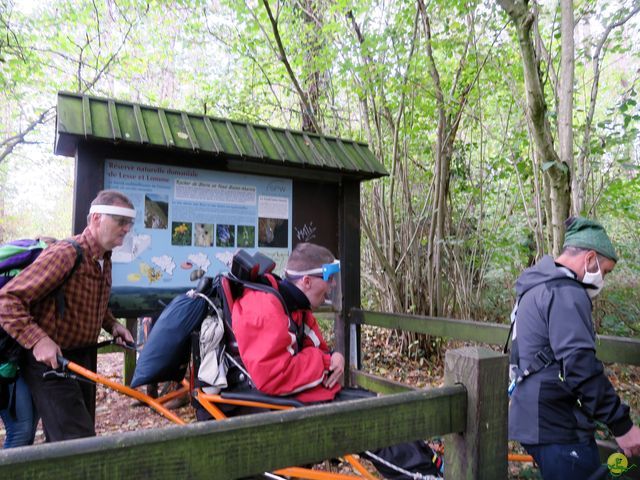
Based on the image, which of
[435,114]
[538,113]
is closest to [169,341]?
[538,113]

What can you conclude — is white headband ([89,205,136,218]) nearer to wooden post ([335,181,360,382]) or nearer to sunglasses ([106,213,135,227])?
sunglasses ([106,213,135,227])

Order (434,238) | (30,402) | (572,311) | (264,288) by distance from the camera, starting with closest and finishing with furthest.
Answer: (572,311) → (264,288) → (30,402) → (434,238)

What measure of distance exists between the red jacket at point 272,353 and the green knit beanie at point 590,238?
146 centimetres

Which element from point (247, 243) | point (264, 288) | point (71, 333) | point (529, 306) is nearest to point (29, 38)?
point (247, 243)

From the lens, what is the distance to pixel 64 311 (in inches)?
106

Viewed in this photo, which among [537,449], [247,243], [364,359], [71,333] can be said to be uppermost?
[247,243]

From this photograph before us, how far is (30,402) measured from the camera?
2.73 metres

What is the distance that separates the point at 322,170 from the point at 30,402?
295 cm

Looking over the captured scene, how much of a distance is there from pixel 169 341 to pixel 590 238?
226 cm

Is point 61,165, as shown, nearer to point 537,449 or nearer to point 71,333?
point 71,333

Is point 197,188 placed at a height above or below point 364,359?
above

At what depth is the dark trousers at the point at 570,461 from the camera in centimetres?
210

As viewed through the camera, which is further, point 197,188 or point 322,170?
point 322,170

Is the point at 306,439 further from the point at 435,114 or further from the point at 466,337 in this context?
the point at 435,114
